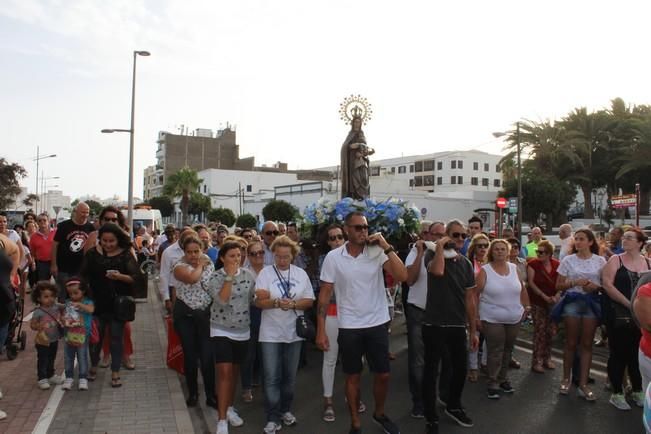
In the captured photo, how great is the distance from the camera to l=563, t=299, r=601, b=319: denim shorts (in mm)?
6395

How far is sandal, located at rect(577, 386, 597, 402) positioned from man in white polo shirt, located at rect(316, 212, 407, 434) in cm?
238

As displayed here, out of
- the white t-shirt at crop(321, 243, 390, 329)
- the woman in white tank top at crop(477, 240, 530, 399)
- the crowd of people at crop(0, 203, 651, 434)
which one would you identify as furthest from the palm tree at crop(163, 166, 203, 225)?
the white t-shirt at crop(321, 243, 390, 329)

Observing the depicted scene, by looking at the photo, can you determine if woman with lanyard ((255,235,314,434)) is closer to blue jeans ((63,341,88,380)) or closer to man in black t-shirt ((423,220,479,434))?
man in black t-shirt ((423,220,479,434))

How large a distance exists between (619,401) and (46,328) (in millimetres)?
5973

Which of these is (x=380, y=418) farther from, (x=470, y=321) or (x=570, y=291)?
(x=570, y=291)

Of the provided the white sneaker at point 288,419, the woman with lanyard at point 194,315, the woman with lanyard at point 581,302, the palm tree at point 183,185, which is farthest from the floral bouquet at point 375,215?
the palm tree at point 183,185

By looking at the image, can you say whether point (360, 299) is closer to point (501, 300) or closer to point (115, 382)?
point (501, 300)

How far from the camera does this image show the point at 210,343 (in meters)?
6.07

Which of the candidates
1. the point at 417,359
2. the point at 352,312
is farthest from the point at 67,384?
the point at 417,359

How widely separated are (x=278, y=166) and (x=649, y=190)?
228 feet

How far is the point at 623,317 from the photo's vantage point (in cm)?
611

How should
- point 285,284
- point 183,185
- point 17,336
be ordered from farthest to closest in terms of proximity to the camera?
1. point 183,185
2. point 17,336
3. point 285,284

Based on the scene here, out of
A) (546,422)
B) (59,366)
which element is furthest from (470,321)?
(59,366)

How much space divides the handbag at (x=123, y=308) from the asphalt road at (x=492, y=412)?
4.87 feet
